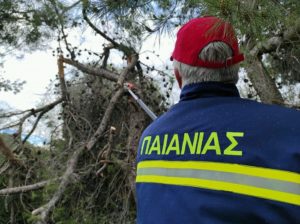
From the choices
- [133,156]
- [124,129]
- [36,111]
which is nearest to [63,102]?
[36,111]

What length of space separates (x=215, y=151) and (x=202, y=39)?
0.34m

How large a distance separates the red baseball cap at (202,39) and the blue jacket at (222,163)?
0.07 m

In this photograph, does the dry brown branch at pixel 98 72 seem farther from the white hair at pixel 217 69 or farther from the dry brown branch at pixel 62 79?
the white hair at pixel 217 69

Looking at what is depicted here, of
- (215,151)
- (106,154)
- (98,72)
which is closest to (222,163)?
(215,151)

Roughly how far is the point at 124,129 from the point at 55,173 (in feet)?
2.54

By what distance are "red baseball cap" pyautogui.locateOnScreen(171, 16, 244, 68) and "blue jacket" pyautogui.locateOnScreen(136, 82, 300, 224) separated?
0.24ft

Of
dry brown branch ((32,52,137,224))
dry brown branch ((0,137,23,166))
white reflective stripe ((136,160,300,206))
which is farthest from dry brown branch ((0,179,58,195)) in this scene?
white reflective stripe ((136,160,300,206))

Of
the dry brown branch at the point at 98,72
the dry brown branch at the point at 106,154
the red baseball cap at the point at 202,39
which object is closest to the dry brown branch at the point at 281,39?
the red baseball cap at the point at 202,39

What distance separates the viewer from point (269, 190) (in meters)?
1.08

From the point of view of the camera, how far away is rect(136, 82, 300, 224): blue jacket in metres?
1.08

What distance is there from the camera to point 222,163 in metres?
1.16

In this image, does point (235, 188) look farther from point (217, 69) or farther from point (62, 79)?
point (62, 79)

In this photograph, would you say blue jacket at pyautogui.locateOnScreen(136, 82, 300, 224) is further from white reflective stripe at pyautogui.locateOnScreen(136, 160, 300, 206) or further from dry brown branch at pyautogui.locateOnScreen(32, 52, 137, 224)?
dry brown branch at pyautogui.locateOnScreen(32, 52, 137, 224)

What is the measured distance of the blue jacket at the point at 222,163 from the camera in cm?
108
